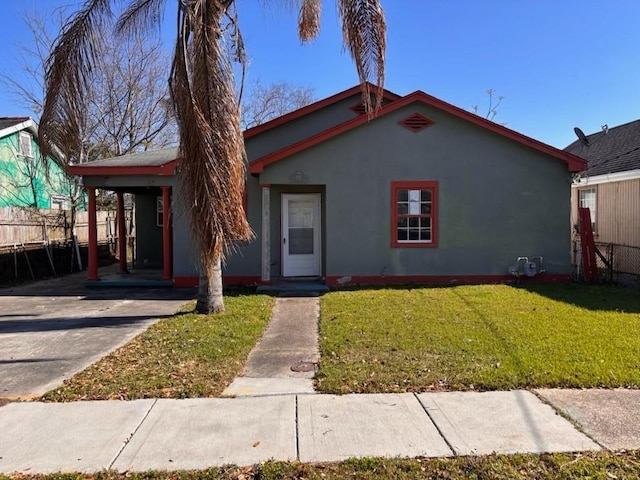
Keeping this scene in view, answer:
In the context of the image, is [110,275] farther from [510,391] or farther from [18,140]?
[510,391]

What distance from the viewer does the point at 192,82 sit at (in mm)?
6488

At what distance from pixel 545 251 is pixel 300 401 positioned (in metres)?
9.58

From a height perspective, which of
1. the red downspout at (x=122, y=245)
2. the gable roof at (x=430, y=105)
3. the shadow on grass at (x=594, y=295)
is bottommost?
the shadow on grass at (x=594, y=295)

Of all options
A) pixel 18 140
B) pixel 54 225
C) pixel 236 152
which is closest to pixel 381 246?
pixel 236 152

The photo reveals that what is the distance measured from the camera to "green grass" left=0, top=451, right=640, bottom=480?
337 centimetres

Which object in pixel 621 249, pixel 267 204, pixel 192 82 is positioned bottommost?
pixel 621 249

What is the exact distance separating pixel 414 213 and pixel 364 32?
576 centimetres

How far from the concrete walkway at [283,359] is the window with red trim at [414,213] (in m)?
3.76

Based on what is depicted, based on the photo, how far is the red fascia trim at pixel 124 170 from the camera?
12.1 meters

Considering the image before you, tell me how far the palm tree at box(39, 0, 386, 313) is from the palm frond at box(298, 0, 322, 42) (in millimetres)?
2128

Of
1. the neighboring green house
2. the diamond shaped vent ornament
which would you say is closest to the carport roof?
the diamond shaped vent ornament

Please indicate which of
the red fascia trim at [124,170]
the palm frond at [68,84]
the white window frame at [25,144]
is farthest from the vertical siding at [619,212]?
the white window frame at [25,144]

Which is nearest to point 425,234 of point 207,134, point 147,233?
point 207,134

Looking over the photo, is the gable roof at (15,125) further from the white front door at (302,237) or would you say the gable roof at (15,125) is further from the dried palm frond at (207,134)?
the dried palm frond at (207,134)
